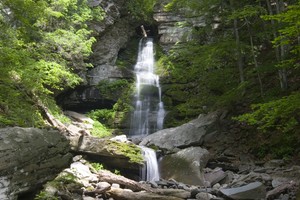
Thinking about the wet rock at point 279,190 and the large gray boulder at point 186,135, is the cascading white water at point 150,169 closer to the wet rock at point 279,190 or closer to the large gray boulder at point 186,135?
the large gray boulder at point 186,135

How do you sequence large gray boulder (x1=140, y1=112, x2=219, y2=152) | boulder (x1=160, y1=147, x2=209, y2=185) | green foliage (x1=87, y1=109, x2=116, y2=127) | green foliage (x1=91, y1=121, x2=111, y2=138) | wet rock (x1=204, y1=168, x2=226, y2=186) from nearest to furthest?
wet rock (x1=204, y1=168, x2=226, y2=186) < boulder (x1=160, y1=147, x2=209, y2=185) < large gray boulder (x1=140, y1=112, x2=219, y2=152) < green foliage (x1=91, y1=121, x2=111, y2=138) < green foliage (x1=87, y1=109, x2=116, y2=127)

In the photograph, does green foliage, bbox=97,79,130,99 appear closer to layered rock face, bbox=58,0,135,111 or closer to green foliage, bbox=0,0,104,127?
layered rock face, bbox=58,0,135,111

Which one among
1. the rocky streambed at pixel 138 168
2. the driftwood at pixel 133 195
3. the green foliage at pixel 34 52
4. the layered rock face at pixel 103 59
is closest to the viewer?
the rocky streambed at pixel 138 168

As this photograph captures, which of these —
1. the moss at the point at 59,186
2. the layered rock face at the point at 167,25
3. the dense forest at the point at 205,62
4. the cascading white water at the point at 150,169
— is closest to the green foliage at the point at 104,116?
the dense forest at the point at 205,62

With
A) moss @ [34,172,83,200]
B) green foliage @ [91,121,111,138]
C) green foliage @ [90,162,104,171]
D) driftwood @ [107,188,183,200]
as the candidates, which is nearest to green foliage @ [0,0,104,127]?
moss @ [34,172,83,200]

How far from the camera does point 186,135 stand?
13352 mm

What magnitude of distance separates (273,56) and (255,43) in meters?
1.29

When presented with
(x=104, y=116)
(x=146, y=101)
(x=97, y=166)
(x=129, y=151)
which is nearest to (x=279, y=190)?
(x=129, y=151)

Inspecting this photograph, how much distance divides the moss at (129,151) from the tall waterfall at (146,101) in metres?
6.43

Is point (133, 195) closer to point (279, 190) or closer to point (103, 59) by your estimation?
point (279, 190)

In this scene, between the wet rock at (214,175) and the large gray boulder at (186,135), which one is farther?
the large gray boulder at (186,135)

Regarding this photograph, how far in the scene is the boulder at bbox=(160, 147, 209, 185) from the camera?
10.4m

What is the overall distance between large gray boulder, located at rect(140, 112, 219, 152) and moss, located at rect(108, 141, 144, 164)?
1793 mm

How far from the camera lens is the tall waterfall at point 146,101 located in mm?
18688
